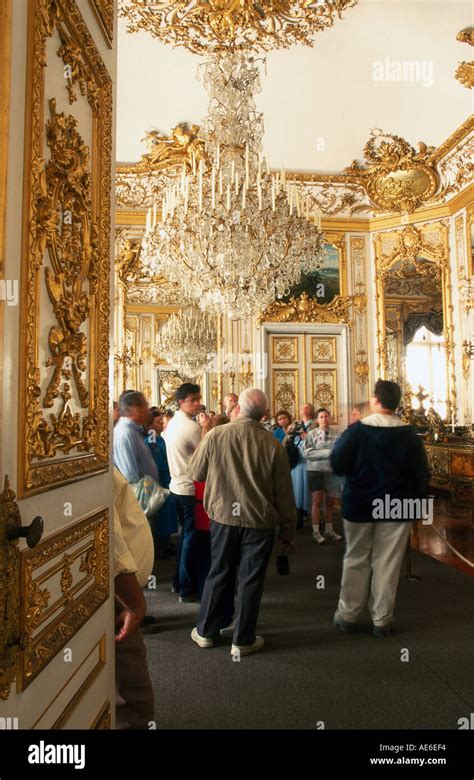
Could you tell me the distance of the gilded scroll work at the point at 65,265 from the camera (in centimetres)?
122

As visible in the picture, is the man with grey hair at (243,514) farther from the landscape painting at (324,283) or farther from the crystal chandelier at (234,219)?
the landscape painting at (324,283)

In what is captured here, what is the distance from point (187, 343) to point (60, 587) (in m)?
8.44

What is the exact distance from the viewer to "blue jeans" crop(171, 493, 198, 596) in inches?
176

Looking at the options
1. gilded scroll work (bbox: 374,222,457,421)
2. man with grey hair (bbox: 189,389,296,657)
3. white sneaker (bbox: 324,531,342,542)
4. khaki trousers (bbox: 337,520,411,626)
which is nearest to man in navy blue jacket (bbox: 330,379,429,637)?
khaki trousers (bbox: 337,520,411,626)

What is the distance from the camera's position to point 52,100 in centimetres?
138

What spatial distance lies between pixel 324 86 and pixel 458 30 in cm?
185

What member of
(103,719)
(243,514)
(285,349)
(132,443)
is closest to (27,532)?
(103,719)

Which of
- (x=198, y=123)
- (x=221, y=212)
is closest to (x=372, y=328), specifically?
(x=198, y=123)

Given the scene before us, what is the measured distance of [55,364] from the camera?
4.59ft

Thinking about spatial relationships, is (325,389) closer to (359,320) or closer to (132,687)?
(359,320)

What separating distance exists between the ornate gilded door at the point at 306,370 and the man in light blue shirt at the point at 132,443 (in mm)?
6426

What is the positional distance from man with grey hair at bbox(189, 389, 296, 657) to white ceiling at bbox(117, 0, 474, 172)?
5.80 m
